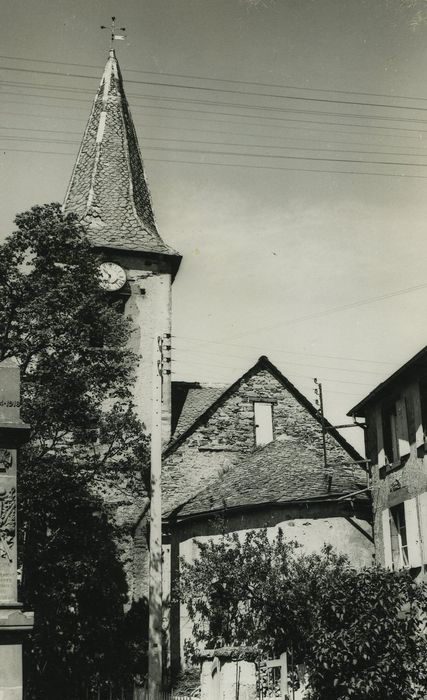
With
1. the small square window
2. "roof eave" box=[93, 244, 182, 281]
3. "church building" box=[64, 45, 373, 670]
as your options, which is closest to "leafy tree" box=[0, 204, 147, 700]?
"church building" box=[64, 45, 373, 670]

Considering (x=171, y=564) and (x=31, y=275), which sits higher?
(x=31, y=275)

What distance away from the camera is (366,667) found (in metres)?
13.3

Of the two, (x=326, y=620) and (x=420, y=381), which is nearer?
(x=326, y=620)

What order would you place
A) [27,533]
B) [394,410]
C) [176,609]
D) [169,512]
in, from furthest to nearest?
1. [169,512]
2. [176,609]
3. [394,410]
4. [27,533]

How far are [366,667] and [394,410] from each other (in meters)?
8.71

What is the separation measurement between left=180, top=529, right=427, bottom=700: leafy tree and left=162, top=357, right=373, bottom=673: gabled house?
3.37 ft

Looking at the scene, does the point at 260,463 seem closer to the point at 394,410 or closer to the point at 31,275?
the point at 394,410

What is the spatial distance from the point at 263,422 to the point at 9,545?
18.1 meters

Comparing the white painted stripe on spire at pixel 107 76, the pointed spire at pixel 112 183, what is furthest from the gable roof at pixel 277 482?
the white painted stripe on spire at pixel 107 76

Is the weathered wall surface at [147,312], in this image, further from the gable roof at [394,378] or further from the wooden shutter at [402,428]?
the wooden shutter at [402,428]

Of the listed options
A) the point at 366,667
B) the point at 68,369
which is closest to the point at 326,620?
the point at 366,667


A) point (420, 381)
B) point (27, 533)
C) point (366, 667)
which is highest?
point (420, 381)

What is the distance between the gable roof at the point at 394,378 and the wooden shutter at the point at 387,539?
2746 mm

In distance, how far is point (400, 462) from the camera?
20.0m
